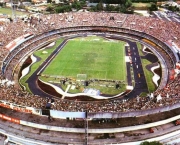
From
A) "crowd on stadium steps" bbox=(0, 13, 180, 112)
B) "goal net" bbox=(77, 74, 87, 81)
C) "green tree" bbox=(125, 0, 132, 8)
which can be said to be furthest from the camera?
"green tree" bbox=(125, 0, 132, 8)

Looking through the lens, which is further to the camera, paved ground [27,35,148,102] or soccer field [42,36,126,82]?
soccer field [42,36,126,82]

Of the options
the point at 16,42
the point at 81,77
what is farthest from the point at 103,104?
the point at 16,42

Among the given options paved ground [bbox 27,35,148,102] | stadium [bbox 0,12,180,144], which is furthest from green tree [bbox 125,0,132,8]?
paved ground [bbox 27,35,148,102]

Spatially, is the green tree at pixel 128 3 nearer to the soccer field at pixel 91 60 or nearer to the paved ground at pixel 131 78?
the soccer field at pixel 91 60

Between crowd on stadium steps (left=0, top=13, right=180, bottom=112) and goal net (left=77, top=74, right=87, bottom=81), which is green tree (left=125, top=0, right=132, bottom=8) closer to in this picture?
crowd on stadium steps (left=0, top=13, right=180, bottom=112)

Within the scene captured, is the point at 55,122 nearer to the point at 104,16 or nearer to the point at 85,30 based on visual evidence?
the point at 85,30

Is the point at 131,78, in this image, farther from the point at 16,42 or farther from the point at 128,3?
the point at 128,3

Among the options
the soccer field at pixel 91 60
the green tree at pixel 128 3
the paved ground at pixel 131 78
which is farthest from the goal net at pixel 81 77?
the green tree at pixel 128 3
